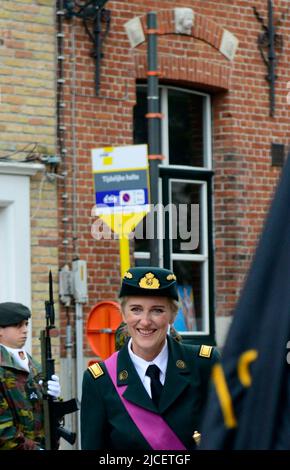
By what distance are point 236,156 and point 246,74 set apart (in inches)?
39.6

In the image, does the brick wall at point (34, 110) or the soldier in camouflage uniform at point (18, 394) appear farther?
the brick wall at point (34, 110)

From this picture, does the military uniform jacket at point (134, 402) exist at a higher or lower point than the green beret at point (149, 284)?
lower

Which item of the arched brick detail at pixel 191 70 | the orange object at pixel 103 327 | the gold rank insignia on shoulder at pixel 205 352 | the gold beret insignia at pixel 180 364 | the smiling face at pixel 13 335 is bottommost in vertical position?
the orange object at pixel 103 327

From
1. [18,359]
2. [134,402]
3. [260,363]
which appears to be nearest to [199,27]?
[18,359]

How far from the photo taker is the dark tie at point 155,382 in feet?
16.5

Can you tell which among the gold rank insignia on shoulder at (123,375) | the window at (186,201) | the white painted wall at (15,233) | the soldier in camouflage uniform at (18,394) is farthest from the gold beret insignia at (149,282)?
the window at (186,201)

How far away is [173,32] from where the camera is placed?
47.7ft

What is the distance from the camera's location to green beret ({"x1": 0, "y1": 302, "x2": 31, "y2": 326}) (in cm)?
820

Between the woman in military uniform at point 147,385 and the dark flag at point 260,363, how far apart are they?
2715 mm

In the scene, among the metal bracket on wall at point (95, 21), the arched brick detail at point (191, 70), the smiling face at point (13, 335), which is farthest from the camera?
the arched brick detail at point (191, 70)

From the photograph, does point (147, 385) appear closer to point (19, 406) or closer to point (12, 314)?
point (19, 406)

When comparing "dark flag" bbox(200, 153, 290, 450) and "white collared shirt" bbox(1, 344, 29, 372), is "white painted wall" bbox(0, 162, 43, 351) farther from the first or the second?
"dark flag" bbox(200, 153, 290, 450)

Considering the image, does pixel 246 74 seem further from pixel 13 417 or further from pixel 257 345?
A: pixel 257 345

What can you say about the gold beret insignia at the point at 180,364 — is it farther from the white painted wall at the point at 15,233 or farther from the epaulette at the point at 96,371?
the white painted wall at the point at 15,233
